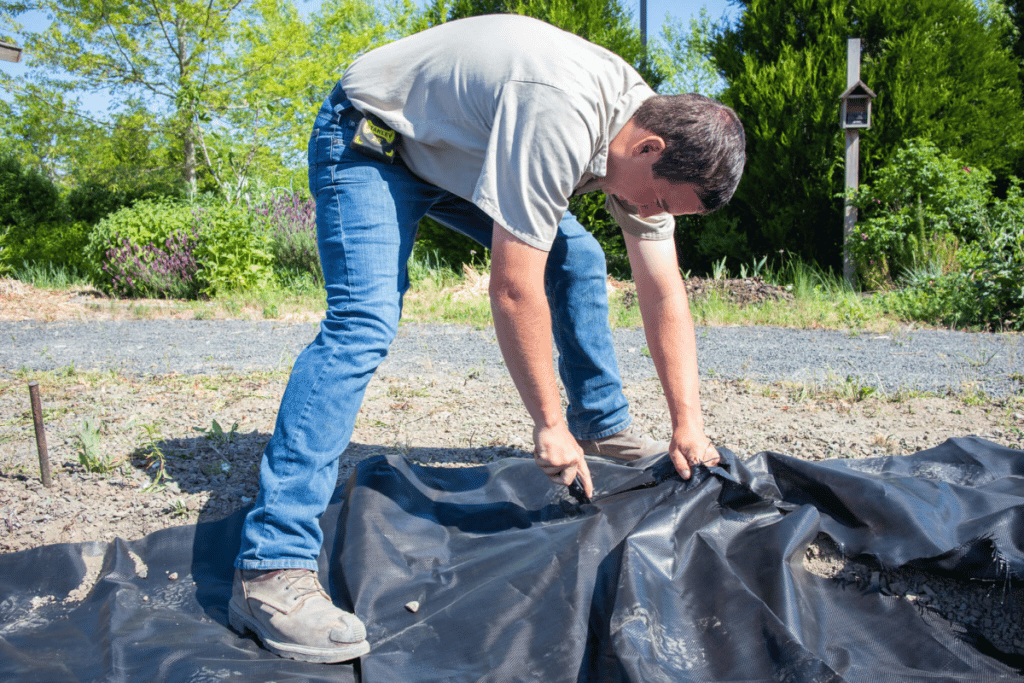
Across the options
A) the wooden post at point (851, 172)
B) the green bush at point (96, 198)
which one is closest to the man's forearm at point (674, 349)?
the wooden post at point (851, 172)

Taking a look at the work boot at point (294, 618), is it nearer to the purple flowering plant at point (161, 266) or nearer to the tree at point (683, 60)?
the purple flowering plant at point (161, 266)

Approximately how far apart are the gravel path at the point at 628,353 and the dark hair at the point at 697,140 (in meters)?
2.20

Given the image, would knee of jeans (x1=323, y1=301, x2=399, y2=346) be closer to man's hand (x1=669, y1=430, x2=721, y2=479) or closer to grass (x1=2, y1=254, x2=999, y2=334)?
man's hand (x1=669, y1=430, x2=721, y2=479)

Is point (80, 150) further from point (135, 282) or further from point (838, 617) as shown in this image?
point (838, 617)

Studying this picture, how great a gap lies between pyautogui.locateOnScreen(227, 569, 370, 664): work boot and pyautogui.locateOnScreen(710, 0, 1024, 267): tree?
7620 millimetres

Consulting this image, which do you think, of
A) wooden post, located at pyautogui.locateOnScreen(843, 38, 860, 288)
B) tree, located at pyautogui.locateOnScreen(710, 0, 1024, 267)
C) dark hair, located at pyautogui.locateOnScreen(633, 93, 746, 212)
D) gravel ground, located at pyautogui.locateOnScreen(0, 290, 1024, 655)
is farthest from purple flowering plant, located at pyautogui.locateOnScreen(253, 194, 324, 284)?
dark hair, located at pyautogui.locateOnScreen(633, 93, 746, 212)

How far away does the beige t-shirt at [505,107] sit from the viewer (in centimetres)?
133

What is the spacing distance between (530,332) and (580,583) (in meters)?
0.55

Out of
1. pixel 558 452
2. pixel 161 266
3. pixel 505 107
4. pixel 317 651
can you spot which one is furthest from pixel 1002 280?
pixel 161 266

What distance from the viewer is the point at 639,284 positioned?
191 cm

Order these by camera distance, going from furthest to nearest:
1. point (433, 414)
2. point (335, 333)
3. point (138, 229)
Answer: point (138, 229), point (433, 414), point (335, 333)

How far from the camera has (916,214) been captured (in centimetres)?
Result: 689

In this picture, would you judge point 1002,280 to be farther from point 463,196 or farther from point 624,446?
point 463,196

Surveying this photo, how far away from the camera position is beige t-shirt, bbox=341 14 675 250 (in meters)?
1.33
